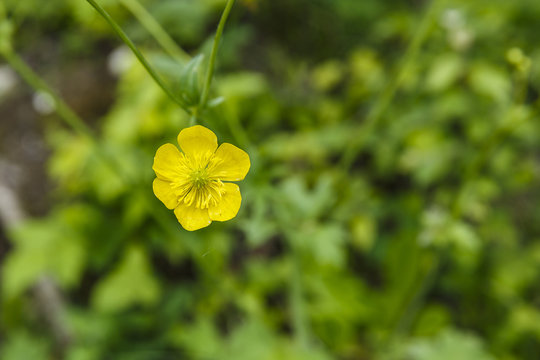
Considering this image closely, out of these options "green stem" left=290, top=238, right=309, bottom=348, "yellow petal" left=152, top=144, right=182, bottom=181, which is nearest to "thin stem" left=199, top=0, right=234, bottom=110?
"yellow petal" left=152, top=144, right=182, bottom=181

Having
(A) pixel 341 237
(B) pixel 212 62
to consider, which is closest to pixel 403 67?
(A) pixel 341 237

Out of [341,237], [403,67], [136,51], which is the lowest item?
[136,51]

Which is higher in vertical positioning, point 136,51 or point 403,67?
point 403,67

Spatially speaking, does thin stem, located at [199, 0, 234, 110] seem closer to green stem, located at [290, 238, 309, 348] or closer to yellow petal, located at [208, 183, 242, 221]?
yellow petal, located at [208, 183, 242, 221]

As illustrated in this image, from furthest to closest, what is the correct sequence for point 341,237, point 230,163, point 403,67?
point 341,237 → point 403,67 → point 230,163

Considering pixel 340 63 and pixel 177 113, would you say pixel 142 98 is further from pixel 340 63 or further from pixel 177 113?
pixel 340 63

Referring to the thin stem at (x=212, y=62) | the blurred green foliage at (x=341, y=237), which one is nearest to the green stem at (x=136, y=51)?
the thin stem at (x=212, y=62)

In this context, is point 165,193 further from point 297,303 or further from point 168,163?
point 297,303

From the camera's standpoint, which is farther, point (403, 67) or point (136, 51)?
point (403, 67)
